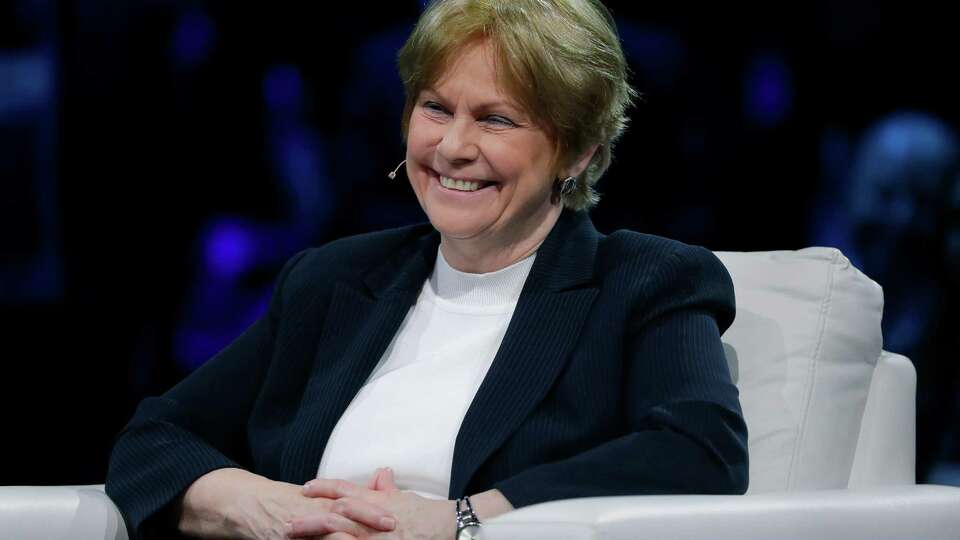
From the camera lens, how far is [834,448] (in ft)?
5.85

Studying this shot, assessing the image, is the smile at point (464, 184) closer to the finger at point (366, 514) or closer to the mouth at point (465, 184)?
the mouth at point (465, 184)

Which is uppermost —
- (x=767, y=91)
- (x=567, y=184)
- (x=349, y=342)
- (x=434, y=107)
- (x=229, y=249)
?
(x=434, y=107)

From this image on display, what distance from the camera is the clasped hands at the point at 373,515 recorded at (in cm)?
151

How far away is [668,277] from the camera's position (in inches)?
67.3

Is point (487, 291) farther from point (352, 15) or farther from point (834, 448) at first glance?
point (352, 15)

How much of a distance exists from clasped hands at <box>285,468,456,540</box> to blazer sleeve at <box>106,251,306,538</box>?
0.71 ft

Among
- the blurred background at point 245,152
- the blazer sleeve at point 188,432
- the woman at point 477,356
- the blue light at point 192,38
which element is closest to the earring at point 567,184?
the woman at point 477,356

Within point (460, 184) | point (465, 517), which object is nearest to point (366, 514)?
point (465, 517)

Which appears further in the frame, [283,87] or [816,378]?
[283,87]

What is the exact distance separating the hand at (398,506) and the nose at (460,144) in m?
0.47

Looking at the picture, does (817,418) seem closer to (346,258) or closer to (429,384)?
(429,384)

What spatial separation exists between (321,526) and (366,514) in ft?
0.24

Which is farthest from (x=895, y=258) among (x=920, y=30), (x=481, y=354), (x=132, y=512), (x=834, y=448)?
(x=132, y=512)

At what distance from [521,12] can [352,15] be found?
1.35 meters
